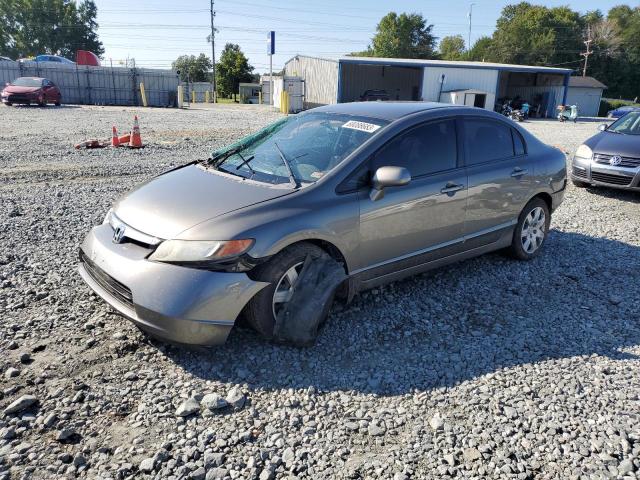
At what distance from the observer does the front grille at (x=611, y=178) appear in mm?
8859

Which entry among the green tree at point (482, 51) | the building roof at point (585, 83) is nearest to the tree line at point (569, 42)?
the green tree at point (482, 51)

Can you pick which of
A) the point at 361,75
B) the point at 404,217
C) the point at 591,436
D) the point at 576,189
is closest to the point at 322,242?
the point at 404,217

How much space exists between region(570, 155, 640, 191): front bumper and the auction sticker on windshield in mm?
6609

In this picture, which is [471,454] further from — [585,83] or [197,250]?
[585,83]

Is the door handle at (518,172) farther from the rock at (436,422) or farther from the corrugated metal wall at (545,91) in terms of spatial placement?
the corrugated metal wall at (545,91)

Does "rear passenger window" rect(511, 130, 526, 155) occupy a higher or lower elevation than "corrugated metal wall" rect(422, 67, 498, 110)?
lower

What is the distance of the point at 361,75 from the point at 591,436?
142ft

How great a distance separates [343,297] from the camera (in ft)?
13.4

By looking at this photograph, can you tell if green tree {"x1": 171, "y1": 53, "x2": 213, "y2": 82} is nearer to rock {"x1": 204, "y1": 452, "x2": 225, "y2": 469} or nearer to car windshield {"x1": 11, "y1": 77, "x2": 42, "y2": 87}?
car windshield {"x1": 11, "y1": 77, "x2": 42, "y2": 87}

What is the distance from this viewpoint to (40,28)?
83.9 metres

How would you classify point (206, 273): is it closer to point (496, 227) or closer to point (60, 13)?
point (496, 227)

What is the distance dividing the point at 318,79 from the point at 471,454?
121 ft

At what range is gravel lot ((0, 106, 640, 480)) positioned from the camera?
2684 millimetres

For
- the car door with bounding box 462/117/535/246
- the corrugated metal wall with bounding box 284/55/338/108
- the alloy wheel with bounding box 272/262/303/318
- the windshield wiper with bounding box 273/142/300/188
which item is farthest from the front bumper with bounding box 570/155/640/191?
the corrugated metal wall with bounding box 284/55/338/108
